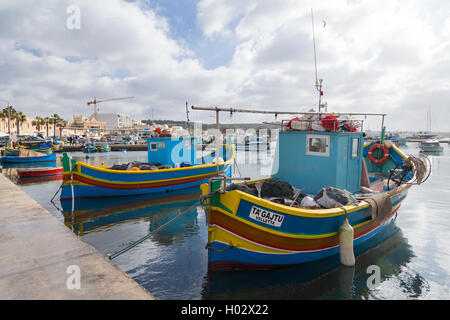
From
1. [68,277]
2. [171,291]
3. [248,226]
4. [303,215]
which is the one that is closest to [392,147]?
[303,215]

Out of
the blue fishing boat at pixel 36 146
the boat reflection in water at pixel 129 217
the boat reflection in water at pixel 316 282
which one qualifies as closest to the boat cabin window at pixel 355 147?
the boat reflection in water at pixel 316 282

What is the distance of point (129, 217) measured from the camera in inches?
438

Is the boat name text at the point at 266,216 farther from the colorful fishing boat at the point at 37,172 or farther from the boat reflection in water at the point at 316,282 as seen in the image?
the colorful fishing boat at the point at 37,172

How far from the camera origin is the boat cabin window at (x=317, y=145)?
7543mm

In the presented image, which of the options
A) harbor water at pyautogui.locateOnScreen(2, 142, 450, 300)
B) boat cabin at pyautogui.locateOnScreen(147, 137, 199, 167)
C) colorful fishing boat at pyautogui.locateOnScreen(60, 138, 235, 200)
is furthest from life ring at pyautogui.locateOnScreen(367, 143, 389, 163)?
boat cabin at pyautogui.locateOnScreen(147, 137, 199, 167)

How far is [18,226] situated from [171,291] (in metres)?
4.61

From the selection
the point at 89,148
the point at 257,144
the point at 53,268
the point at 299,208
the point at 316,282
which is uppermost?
the point at 257,144

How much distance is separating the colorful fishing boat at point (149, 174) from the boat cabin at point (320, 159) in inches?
204

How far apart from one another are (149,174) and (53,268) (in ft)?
31.4

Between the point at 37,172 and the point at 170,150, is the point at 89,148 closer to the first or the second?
the point at 37,172

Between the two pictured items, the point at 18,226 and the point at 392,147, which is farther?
the point at 392,147

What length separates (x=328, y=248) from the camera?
6.38 metres

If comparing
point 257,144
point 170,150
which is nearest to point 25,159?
point 170,150

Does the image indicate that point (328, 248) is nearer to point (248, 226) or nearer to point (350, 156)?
point (248, 226)
